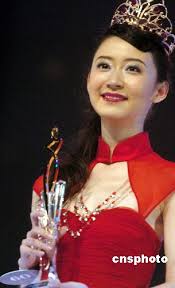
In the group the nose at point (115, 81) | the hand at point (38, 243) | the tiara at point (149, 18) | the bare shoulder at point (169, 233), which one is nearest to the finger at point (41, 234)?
the hand at point (38, 243)

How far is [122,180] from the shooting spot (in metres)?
1.40

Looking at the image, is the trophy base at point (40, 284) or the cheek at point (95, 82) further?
the cheek at point (95, 82)

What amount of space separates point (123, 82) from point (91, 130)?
0.18 metres

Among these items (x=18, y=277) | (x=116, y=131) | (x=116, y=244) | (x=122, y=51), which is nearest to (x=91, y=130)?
(x=116, y=131)

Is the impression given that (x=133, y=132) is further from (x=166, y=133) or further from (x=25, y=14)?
(x=25, y=14)

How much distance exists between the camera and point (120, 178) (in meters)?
1.41

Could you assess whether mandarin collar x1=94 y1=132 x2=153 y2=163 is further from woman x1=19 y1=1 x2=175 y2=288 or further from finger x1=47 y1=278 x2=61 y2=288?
finger x1=47 y1=278 x2=61 y2=288

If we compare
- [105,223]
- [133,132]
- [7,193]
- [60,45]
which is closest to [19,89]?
[60,45]

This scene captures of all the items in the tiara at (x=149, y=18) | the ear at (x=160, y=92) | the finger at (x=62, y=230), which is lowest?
the finger at (x=62, y=230)

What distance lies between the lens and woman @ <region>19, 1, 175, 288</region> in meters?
1.32

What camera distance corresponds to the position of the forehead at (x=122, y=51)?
141 centimetres

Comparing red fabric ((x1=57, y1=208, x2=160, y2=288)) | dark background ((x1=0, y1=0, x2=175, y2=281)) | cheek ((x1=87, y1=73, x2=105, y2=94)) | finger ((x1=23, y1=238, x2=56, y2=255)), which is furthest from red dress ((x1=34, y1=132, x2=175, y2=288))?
dark background ((x1=0, y1=0, x2=175, y2=281))

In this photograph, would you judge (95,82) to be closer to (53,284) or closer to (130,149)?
(130,149)

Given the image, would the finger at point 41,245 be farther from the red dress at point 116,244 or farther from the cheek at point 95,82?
the cheek at point 95,82
